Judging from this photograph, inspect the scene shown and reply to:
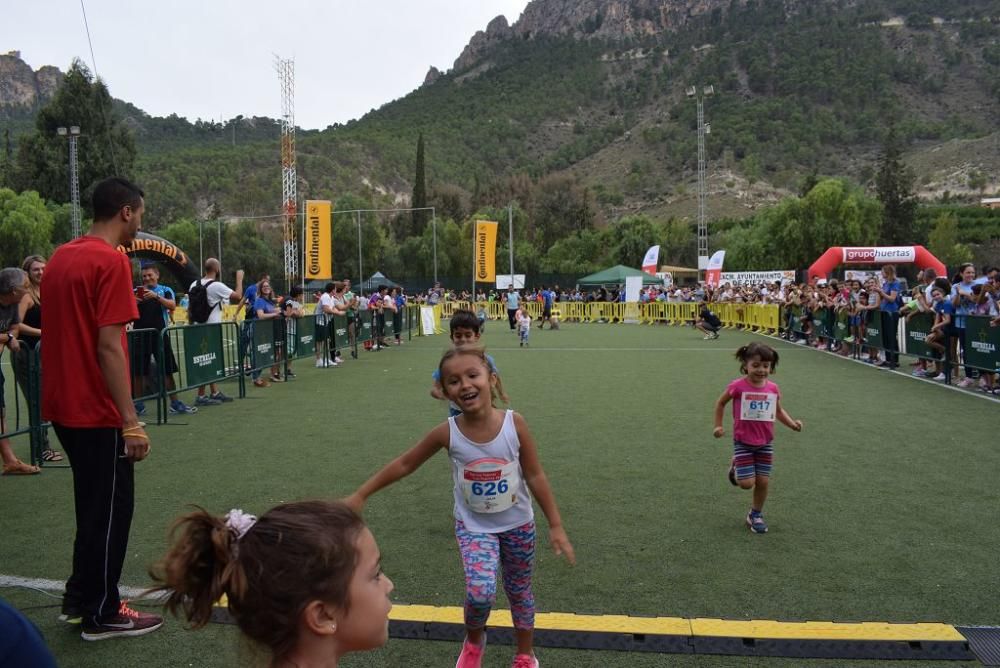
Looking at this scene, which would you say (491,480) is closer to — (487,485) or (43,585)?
(487,485)

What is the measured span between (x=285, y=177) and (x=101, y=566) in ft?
227

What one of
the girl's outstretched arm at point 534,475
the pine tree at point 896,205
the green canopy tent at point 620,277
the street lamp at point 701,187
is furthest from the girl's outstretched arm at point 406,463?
the pine tree at point 896,205

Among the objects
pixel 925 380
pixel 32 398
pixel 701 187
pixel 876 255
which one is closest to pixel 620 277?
pixel 701 187

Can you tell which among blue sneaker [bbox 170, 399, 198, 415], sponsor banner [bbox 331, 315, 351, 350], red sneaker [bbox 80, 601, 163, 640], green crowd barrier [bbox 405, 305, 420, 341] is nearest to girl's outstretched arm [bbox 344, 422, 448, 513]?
red sneaker [bbox 80, 601, 163, 640]

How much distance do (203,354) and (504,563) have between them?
915cm

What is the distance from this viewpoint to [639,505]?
629 cm

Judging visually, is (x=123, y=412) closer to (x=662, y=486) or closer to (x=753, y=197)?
(x=662, y=486)

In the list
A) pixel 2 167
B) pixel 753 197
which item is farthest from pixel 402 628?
pixel 753 197

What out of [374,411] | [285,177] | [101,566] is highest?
[285,177]

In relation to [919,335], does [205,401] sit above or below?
below

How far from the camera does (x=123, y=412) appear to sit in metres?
3.78

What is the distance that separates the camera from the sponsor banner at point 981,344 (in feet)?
39.7

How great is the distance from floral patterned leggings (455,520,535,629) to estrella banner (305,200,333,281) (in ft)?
99.5

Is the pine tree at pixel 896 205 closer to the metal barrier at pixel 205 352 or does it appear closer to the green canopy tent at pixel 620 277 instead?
the green canopy tent at pixel 620 277
